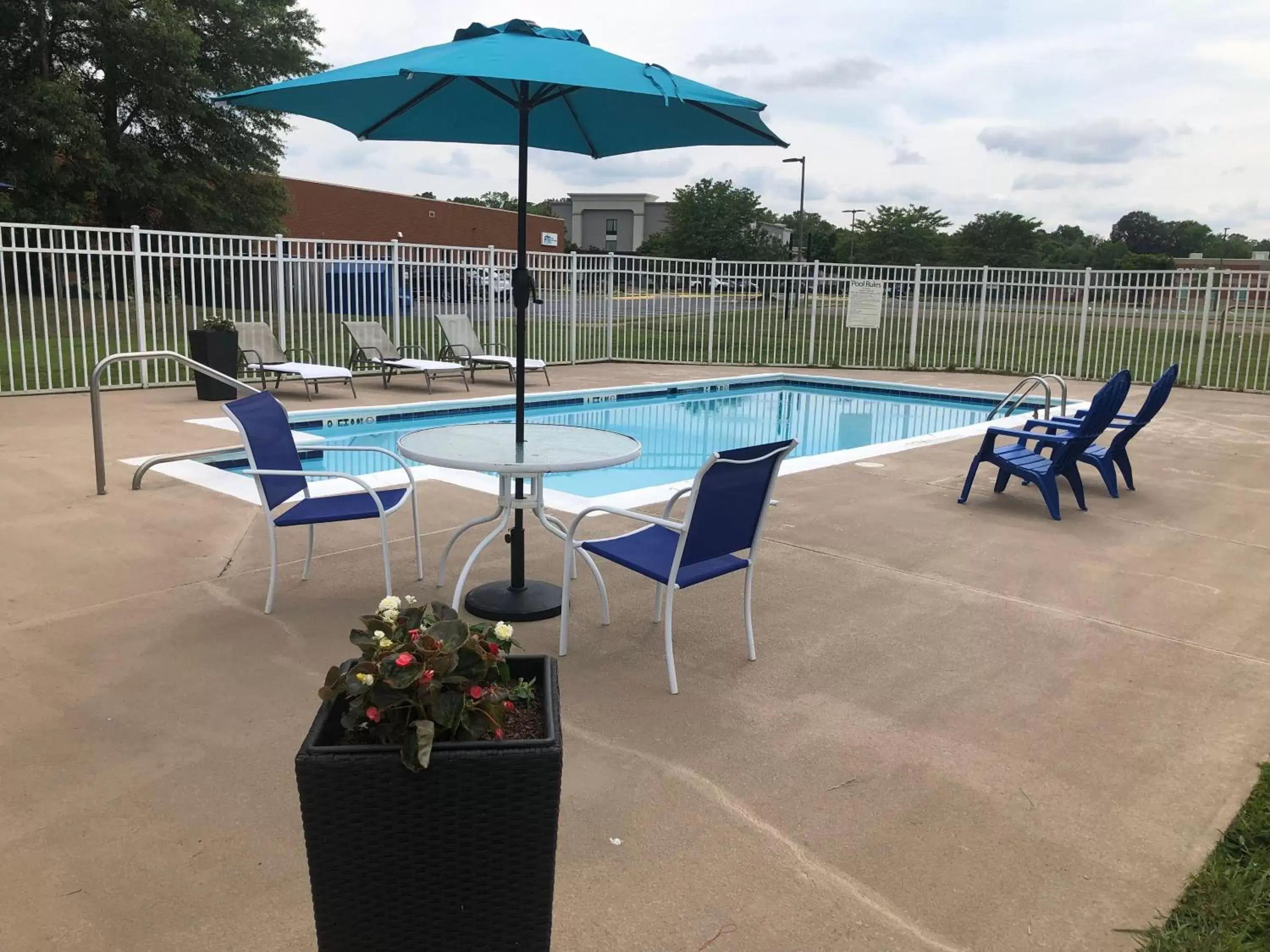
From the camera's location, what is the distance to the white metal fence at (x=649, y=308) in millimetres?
12344

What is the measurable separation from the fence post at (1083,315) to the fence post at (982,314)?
4.93 feet

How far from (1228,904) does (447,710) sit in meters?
1.94

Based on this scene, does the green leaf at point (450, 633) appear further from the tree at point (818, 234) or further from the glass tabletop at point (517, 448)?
the tree at point (818, 234)

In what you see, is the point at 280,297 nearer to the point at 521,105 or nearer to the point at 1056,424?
the point at 521,105

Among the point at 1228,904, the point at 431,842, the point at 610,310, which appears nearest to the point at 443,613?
the point at 431,842

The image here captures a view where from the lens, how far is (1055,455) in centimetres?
614

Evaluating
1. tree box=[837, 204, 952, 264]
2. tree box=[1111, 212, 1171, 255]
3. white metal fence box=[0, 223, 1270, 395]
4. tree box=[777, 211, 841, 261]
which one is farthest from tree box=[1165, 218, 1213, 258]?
white metal fence box=[0, 223, 1270, 395]

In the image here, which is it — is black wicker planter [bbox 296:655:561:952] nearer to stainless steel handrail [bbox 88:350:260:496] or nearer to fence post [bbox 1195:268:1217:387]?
stainless steel handrail [bbox 88:350:260:496]

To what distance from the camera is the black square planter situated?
399 inches

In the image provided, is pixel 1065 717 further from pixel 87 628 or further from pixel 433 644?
pixel 87 628

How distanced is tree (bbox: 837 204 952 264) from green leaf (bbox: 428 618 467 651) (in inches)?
1688

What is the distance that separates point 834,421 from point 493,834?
11.1m

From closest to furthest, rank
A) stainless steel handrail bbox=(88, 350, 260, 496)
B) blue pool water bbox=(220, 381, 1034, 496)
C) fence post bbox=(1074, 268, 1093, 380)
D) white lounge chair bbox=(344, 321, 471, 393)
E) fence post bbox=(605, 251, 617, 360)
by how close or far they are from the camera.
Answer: stainless steel handrail bbox=(88, 350, 260, 496) < blue pool water bbox=(220, 381, 1034, 496) < white lounge chair bbox=(344, 321, 471, 393) < fence post bbox=(1074, 268, 1093, 380) < fence post bbox=(605, 251, 617, 360)

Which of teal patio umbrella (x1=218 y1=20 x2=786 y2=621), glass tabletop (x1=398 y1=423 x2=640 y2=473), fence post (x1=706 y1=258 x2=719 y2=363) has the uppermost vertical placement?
teal patio umbrella (x1=218 y1=20 x2=786 y2=621)
